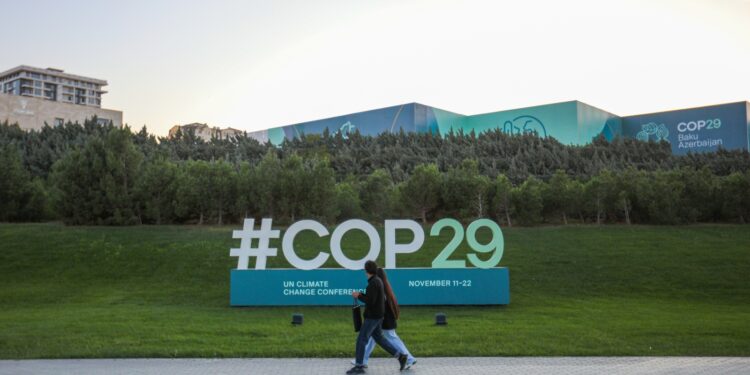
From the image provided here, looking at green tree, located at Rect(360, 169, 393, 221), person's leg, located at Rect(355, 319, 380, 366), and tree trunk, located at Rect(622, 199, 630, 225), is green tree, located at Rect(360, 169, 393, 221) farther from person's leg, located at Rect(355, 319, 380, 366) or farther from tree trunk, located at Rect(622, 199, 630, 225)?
person's leg, located at Rect(355, 319, 380, 366)

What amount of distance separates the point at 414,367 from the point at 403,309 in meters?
7.77

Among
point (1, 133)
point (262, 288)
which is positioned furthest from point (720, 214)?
point (1, 133)

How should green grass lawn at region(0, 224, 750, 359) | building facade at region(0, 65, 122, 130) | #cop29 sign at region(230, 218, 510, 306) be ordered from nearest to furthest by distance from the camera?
green grass lawn at region(0, 224, 750, 359) → #cop29 sign at region(230, 218, 510, 306) → building facade at region(0, 65, 122, 130)

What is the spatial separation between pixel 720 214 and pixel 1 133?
56.0 meters

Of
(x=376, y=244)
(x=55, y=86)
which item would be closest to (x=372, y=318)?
(x=376, y=244)

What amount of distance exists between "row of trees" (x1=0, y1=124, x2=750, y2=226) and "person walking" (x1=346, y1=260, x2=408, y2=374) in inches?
893

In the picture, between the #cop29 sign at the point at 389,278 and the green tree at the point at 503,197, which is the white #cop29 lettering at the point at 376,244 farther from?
the green tree at the point at 503,197

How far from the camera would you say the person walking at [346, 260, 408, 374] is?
30.1ft

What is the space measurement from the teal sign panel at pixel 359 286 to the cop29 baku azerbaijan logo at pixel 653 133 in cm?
4004

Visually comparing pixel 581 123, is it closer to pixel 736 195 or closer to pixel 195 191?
pixel 736 195

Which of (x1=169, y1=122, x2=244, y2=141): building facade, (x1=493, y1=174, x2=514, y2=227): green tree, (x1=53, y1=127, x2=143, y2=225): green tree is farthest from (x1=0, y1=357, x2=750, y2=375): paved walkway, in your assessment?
(x1=169, y1=122, x2=244, y2=141): building facade

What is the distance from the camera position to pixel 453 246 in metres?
17.9

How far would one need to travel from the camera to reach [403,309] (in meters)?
17.7

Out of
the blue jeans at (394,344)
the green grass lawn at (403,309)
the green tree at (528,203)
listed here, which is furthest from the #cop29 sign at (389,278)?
the green tree at (528,203)
